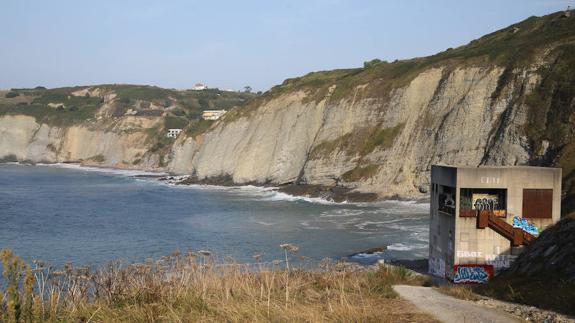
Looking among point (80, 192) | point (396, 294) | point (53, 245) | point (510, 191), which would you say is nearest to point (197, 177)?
point (80, 192)

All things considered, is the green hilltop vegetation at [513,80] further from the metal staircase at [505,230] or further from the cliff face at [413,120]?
the metal staircase at [505,230]

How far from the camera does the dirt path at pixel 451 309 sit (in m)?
15.3

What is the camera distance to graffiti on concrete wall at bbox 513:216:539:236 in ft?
99.1

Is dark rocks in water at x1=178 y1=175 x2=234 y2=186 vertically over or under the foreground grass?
under

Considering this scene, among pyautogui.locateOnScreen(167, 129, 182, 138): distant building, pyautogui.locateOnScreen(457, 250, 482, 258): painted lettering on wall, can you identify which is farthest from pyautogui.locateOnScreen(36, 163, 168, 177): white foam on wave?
pyautogui.locateOnScreen(457, 250, 482, 258): painted lettering on wall

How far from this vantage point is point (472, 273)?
30.0m

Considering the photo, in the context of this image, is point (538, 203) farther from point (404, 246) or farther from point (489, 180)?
point (404, 246)

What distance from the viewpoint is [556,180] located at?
3025 cm

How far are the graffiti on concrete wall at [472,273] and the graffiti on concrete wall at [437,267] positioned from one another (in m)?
1.72

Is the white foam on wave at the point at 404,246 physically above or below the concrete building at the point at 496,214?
below

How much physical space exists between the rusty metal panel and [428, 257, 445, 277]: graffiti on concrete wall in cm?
428

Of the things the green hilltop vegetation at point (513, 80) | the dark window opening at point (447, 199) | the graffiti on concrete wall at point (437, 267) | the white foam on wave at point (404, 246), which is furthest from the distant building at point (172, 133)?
the dark window opening at point (447, 199)

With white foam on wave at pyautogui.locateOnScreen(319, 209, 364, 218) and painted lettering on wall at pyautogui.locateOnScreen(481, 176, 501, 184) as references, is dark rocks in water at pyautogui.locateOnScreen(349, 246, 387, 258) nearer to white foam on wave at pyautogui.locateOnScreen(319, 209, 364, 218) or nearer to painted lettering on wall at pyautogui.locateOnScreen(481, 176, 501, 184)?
painted lettering on wall at pyautogui.locateOnScreen(481, 176, 501, 184)

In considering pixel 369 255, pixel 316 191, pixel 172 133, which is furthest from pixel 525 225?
pixel 172 133
